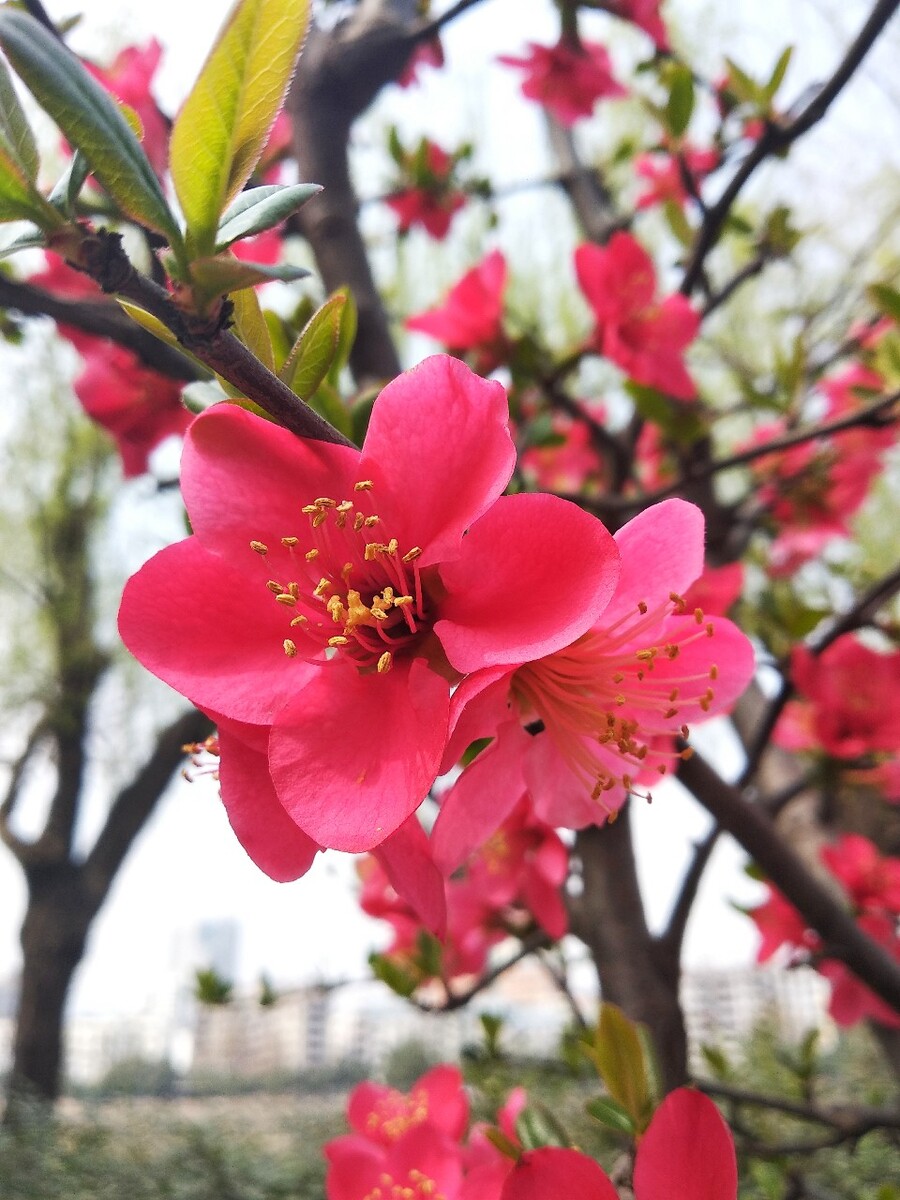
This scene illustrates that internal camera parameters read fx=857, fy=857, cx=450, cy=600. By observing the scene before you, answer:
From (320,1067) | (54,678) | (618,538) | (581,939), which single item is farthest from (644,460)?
(54,678)

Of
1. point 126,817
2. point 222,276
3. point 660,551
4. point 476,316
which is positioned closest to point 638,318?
point 476,316

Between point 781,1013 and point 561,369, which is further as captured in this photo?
point 781,1013

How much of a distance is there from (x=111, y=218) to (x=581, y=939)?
811mm

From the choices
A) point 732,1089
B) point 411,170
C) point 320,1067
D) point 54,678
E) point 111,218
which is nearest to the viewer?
point 111,218

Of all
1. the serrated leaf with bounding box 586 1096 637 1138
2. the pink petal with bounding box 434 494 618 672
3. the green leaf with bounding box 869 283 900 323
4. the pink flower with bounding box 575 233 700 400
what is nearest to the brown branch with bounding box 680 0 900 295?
the pink flower with bounding box 575 233 700 400

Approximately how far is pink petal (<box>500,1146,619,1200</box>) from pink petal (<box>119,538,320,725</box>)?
0.22m

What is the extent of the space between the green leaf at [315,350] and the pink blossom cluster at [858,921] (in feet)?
2.57

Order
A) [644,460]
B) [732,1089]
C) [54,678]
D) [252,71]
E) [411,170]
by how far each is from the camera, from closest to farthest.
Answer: [252,71] → [732,1089] → [411,170] → [644,460] → [54,678]

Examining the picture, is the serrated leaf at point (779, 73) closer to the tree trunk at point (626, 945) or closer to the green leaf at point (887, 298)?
the green leaf at point (887, 298)

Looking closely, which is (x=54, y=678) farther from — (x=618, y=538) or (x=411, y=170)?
(x=618, y=538)

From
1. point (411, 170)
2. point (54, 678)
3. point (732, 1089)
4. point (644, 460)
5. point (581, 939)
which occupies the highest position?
point (54, 678)

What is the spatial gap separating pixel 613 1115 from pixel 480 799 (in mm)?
183

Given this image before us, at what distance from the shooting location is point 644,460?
1.67m

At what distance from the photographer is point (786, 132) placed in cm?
81
